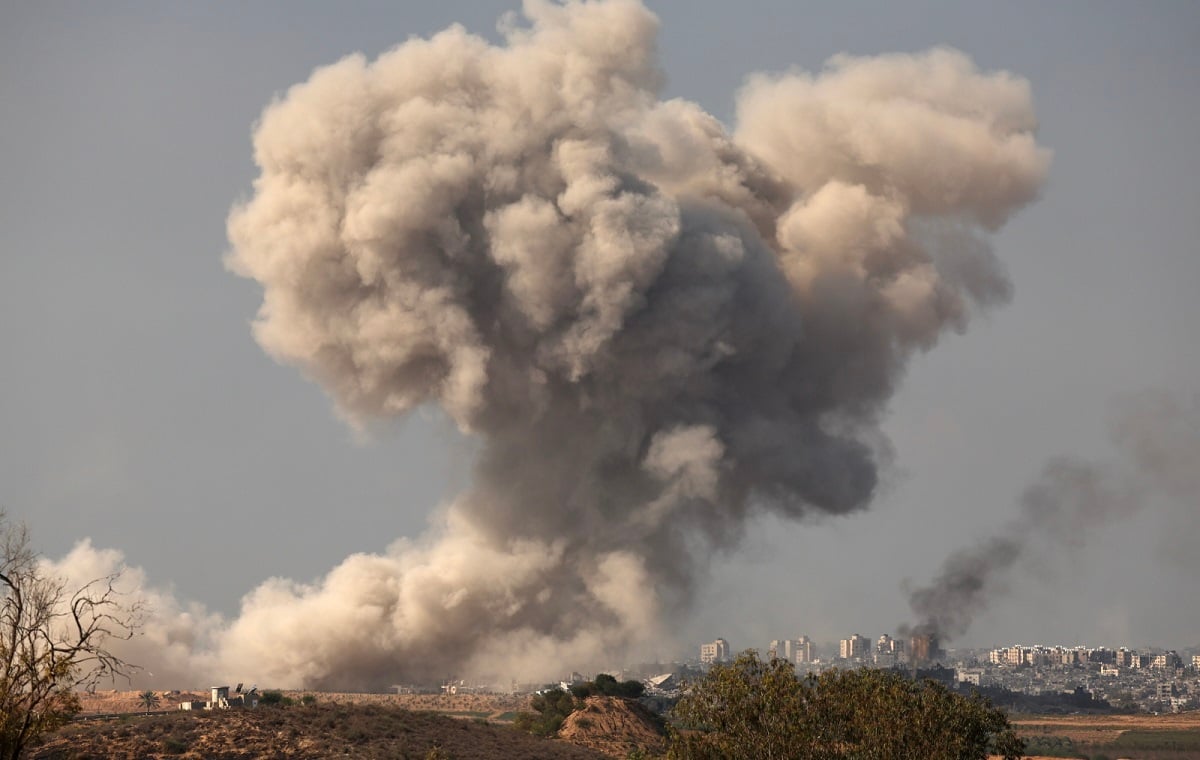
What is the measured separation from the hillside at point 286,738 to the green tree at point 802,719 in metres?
15.9

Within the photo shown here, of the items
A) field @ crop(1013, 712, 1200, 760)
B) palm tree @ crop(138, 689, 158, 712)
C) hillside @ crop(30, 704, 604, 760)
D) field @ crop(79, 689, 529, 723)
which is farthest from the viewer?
field @ crop(1013, 712, 1200, 760)

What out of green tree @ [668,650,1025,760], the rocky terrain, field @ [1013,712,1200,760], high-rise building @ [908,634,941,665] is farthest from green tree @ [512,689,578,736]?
high-rise building @ [908,634,941,665]

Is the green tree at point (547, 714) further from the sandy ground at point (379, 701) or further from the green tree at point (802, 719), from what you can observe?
the green tree at point (802, 719)

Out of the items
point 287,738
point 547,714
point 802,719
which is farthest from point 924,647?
point 802,719

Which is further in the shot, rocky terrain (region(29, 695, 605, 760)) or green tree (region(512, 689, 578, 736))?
green tree (region(512, 689, 578, 736))

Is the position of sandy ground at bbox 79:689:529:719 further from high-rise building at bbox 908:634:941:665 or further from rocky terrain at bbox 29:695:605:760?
high-rise building at bbox 908:634:941:665

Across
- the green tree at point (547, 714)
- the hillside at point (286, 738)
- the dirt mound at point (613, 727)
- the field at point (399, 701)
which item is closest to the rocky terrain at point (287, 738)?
the hillside at point (286, 738)

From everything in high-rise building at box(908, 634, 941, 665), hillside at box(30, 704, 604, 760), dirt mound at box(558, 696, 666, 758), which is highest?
high-rise building at box(908, 634, 941, 665)

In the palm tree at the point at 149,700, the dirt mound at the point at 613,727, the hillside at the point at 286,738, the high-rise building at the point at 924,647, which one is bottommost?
the hillside at the point at 286,738

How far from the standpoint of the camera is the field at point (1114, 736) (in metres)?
86.8

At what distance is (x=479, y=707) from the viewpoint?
90938 millimetres

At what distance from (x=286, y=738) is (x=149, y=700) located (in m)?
31.0

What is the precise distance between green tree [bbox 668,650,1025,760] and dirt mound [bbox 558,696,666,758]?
88.6ft

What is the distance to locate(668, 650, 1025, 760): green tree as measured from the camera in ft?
113
